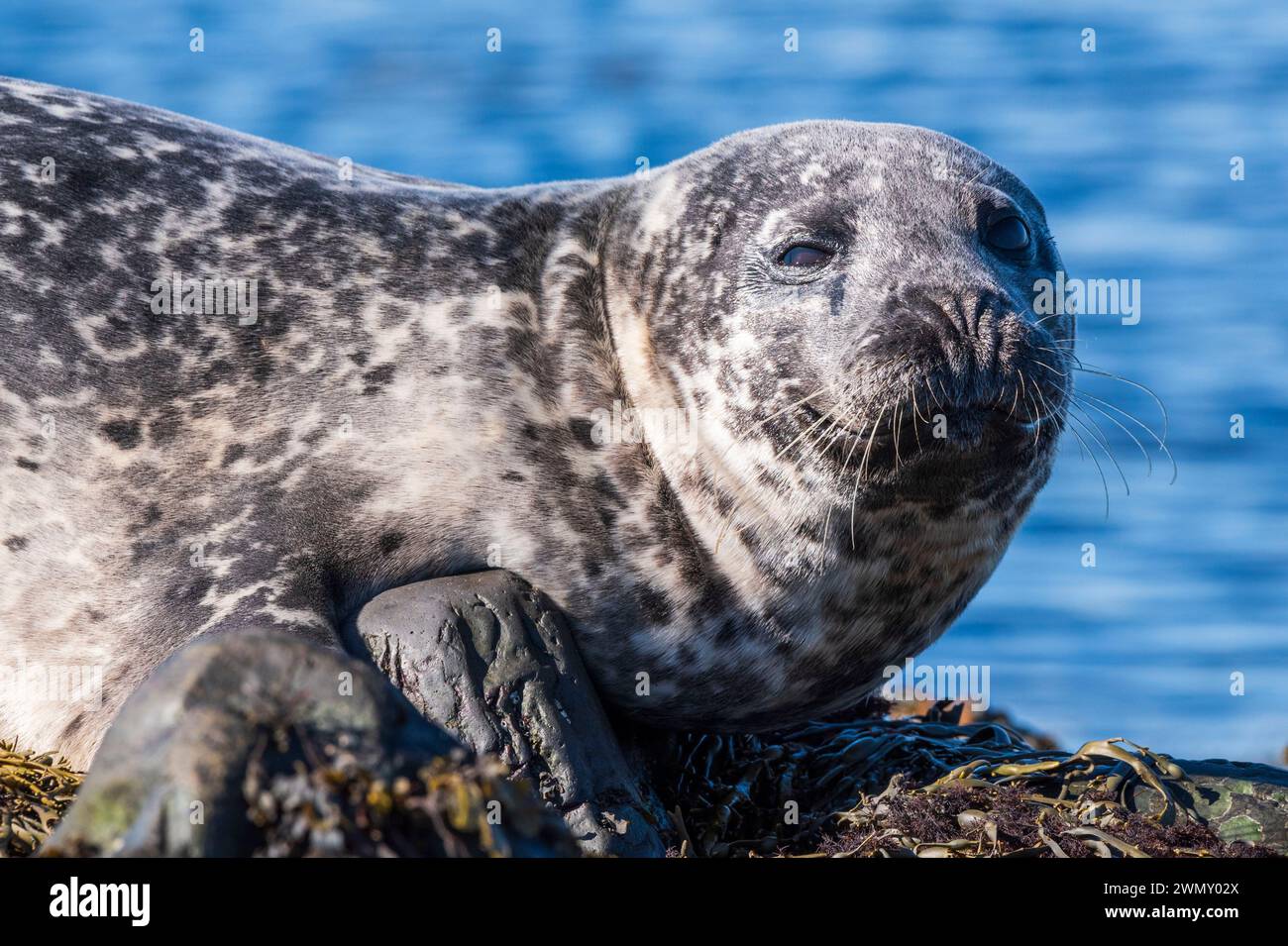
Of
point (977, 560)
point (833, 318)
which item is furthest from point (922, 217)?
point (977, 560)

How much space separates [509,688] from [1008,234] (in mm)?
2185

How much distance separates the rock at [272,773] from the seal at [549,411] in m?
1.59

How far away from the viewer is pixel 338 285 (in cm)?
520

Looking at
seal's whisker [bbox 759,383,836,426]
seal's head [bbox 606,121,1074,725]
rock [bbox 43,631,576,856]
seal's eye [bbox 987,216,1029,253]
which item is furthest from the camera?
seal's eye [bbox 987,216,1029,253]

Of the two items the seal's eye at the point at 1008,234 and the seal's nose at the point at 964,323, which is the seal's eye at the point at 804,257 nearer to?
the seal's nose at the point at 964,323

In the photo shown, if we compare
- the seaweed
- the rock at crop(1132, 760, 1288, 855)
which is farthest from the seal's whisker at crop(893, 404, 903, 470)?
the seaweed

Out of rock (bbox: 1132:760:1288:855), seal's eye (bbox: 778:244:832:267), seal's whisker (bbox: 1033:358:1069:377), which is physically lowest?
rock (bbox: 1132:760:1288:855)

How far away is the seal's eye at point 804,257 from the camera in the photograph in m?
4.95

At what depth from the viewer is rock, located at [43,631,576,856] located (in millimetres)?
2764

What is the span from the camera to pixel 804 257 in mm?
4977

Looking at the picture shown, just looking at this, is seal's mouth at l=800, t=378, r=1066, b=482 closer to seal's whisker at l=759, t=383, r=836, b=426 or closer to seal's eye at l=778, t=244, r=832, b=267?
seal's whisker at l=759, t=383, r=836, b=426

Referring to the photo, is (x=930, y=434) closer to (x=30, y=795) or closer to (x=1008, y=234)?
(x=1008, y=234)
